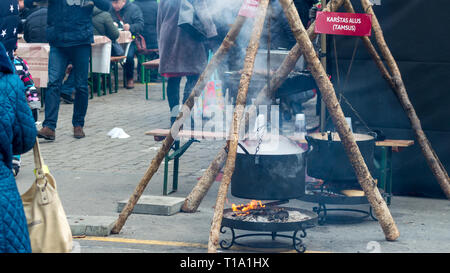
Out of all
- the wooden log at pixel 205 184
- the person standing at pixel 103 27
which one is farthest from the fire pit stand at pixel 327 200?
the person standing at pixel 103 27

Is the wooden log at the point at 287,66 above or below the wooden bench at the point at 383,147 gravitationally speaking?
above

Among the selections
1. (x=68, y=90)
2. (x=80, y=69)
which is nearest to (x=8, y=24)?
(x=80, y=69)

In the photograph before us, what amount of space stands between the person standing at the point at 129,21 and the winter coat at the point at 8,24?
25.4 ft

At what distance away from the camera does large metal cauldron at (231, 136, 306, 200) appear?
5996 millimetres

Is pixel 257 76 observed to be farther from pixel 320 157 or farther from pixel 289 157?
pixel 289 157

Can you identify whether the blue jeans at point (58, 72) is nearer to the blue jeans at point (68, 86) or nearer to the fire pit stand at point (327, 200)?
the blue jeans at point (68, 86)

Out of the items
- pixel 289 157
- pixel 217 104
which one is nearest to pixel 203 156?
pixel 217 104

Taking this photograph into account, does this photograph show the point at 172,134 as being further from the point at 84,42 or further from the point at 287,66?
the point at 84,42

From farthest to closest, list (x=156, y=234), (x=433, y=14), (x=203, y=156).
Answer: (x=203, y=156) < (x=433, y=14) < (x=156, y=234)

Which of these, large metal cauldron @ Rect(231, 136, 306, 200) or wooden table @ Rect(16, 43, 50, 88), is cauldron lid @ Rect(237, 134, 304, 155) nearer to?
large metal cauldron @ Rect(231, 136, 306, 200)

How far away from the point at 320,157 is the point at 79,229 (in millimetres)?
2184

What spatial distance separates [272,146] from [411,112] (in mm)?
1797

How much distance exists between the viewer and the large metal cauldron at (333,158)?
675 centimetres

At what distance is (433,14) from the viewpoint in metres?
7.71
